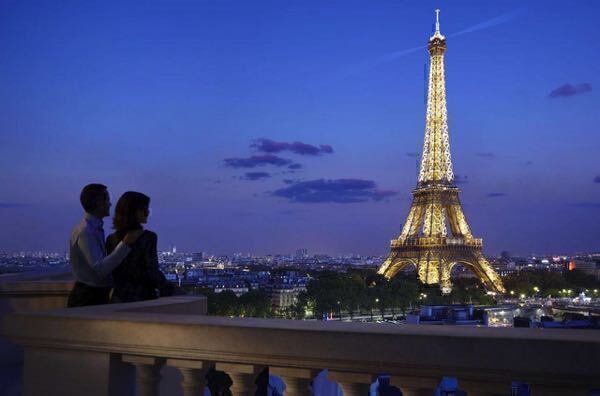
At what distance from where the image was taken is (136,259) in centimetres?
493

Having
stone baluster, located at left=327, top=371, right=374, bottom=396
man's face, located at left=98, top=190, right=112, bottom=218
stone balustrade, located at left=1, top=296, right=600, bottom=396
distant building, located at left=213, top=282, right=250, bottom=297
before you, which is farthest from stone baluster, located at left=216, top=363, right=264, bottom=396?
distant building, located at left=213, top=282, right=250, bottom=297

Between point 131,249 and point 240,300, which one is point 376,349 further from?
point 240,300

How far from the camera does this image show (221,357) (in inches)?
142

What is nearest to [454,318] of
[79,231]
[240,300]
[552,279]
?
[240,300]

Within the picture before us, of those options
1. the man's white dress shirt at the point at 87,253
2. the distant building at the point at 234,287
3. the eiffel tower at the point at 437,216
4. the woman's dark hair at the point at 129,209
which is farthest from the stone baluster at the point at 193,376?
the distant building at the point at 234,287

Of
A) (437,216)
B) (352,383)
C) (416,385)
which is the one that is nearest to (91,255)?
(352,383)

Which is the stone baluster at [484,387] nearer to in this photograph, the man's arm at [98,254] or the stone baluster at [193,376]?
the stone baluster at [193,376]

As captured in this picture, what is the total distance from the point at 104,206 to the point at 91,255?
1.68 ft

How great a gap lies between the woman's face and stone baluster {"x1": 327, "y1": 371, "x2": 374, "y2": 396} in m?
2.35

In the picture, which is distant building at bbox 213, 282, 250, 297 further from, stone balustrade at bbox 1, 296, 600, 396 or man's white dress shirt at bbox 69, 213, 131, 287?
stone balustrade at bbox 1, 296, 600, 396

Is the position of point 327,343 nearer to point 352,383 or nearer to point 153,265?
point 352,383

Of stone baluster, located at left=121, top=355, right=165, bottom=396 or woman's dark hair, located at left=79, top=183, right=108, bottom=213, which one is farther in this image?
woman's dark hair, located at left=79, top=183, right=108, bottom=213

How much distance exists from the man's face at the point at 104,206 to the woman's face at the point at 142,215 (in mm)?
474

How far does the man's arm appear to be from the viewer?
4801mm
